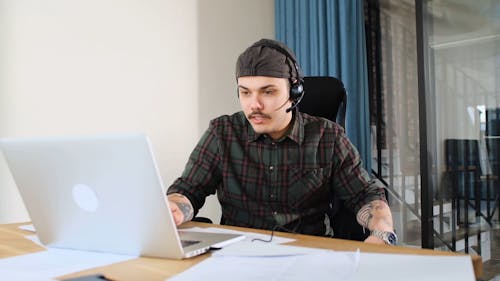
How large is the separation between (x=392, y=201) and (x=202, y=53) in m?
1.59

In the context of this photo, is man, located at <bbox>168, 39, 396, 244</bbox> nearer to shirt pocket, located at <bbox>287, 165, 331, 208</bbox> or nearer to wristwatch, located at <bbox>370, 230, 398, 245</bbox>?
shirt pocket, located at <bbox>287, 165, 331, 208</bbox>

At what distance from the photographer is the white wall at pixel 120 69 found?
5.98 feet

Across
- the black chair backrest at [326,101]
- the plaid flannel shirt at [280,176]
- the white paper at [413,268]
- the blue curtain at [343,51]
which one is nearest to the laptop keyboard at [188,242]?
the white paper at [413,268]

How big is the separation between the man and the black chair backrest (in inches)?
9.4

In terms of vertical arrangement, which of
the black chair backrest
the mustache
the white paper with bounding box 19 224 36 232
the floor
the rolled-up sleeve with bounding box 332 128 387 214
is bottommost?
the floor

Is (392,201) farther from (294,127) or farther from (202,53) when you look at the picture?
(294,127)

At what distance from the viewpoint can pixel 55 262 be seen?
817 millimetres

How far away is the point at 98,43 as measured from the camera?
2072 mm

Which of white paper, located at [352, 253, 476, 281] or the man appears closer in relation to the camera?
white paper, located at [352, 253, 476, 281]

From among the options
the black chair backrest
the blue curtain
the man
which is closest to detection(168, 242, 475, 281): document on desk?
the man

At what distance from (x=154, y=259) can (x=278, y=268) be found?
0.24 m

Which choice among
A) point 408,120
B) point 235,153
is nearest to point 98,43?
point 235,153

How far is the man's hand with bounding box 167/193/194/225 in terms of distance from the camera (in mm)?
1183

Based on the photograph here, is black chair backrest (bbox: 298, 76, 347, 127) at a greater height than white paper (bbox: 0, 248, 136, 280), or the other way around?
black chair backrest (bbox: 298, 76, 347, 127)
